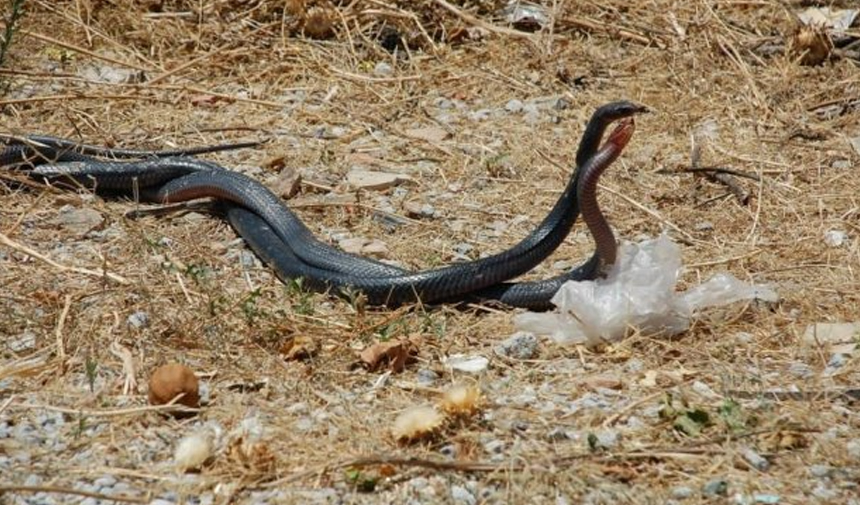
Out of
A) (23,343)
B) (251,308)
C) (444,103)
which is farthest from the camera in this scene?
(444,103)

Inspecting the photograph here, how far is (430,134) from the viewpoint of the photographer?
6969mm

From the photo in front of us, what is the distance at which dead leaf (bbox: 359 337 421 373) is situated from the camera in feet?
14.4

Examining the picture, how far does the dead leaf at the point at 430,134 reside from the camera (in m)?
6.90

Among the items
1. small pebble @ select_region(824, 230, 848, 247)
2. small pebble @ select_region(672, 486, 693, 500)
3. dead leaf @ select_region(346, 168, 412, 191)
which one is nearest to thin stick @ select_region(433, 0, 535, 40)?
dead leaf @ select_region(346, 168, 412, 191)

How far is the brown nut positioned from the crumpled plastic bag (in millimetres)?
1216

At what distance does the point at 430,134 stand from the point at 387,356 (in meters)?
2.71

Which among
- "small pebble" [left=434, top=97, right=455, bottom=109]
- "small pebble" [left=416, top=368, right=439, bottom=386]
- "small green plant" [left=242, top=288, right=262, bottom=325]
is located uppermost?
"small pebble" [left=416, top=368, right=439, bottom=386]

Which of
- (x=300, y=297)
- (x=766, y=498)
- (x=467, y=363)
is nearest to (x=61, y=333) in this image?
(x=300, y=297)

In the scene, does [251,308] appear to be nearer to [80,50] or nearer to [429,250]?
[429,250]

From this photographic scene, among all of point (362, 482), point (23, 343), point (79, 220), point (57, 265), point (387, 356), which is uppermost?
point (362, 482)

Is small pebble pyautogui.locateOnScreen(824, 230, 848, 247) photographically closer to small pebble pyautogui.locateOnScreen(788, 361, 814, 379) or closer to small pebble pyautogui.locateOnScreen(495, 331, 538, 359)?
small pebble pyautogui.locateOnScreen(788, 361, 814, 379)

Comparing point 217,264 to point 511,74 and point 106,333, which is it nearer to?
point 106,333

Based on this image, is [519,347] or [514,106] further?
[514,106]

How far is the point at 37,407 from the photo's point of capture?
414 cm
